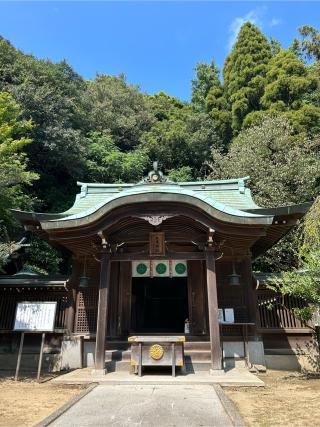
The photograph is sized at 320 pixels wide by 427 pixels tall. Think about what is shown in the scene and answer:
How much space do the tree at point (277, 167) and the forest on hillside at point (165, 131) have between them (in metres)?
0.06

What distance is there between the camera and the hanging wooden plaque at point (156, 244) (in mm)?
9445

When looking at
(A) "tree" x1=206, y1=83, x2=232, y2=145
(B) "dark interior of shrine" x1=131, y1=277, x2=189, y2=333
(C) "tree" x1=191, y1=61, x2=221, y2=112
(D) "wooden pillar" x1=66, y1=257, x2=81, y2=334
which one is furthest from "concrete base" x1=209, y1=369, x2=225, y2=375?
(C) "tree" x1=191, y1=61, x2=221, y2=112

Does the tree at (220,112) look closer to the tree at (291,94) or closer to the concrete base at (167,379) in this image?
the tree at (291,94)

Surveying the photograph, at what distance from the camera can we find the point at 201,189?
13.4 meters

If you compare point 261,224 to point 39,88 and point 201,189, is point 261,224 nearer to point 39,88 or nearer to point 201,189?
point 201,189

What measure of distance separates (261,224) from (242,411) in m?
4.57

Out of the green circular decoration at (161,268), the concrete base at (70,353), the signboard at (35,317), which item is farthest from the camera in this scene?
the green circular decoration at (161,268)

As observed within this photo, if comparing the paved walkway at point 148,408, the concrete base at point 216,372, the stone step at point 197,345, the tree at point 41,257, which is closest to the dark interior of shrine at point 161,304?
the stone step at point 197,345

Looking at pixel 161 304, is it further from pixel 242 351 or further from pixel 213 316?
pixel 213 316

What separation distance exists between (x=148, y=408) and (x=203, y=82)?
39.4 meters

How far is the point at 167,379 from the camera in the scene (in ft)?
25.1

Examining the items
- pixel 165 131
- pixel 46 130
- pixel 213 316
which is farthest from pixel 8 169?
pixel 165 131

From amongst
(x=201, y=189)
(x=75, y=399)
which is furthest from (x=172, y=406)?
(x=201, y=189)

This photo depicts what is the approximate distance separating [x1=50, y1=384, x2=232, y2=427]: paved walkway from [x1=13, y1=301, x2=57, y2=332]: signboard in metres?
2.57
